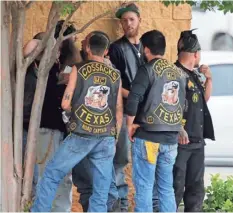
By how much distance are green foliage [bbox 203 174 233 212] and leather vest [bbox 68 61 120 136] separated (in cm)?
176

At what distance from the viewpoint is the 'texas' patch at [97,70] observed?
6230mm

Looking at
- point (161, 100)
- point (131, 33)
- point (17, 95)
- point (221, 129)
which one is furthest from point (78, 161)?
point (221, 129)

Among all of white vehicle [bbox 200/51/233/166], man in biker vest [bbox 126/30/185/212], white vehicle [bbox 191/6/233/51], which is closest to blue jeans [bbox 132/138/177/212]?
man in biker vest [bbox 126/30/185/212]

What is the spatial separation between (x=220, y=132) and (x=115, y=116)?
3.69 meters

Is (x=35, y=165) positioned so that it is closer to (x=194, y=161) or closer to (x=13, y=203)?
(x=13, y=203)

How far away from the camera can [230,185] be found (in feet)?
25.5

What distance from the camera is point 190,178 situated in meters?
6.98

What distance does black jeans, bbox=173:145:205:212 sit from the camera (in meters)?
6.83

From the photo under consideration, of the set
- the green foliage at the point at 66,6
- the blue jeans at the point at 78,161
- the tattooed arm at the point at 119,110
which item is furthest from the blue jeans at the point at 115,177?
the green foliage at the point at 66,6

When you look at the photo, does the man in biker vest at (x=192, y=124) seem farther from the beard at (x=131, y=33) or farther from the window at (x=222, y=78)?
the window at (x=222, y=78)

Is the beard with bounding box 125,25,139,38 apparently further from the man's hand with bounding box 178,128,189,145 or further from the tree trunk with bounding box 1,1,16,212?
the tree trunk with bounding box 1,1,16,212

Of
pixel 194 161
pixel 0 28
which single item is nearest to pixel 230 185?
pixel 194 161

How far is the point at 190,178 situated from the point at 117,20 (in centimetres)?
189

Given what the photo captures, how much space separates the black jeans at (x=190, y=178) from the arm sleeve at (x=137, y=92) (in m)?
0.76
